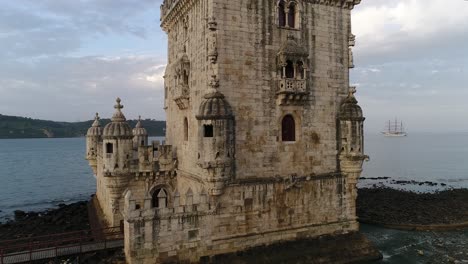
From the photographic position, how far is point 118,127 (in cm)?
2119

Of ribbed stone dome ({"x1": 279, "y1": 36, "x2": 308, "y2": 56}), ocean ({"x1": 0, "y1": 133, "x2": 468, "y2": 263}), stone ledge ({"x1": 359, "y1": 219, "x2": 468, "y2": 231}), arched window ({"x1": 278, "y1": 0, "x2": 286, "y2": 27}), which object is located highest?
arched window ({"x1": 278, "y1": 0, "x2": 286, "y2": 27})

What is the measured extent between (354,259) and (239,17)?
1452 centimetres

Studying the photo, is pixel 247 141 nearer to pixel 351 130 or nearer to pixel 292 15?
pixel 351 130

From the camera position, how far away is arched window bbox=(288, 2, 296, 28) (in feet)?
64.2

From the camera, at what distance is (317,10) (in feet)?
66.1

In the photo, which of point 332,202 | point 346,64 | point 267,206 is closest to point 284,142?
point 267,206

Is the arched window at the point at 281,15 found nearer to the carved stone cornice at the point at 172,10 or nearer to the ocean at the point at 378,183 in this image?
the carved stone cornice at the point at 172,10

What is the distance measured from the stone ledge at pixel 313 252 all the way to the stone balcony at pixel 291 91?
752 centimetres

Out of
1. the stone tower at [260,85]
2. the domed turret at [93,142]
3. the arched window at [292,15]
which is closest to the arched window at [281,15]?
the stone tower at [260,85]

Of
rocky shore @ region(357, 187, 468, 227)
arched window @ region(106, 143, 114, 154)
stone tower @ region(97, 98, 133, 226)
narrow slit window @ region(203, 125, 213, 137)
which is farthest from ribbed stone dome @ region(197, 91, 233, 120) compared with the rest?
rocky shore @ region(357, 187, 468, 227)

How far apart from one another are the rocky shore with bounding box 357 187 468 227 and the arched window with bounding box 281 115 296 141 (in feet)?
53.3

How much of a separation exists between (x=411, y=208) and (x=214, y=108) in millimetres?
29372

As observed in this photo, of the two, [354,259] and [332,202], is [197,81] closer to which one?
[332,202]

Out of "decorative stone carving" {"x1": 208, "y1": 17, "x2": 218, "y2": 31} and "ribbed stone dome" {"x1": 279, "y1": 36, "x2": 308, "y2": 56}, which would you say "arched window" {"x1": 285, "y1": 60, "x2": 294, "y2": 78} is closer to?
"ribbed stone dome" {"x1": 279, "y1": 36, "x2": 308, "y2": 56}
